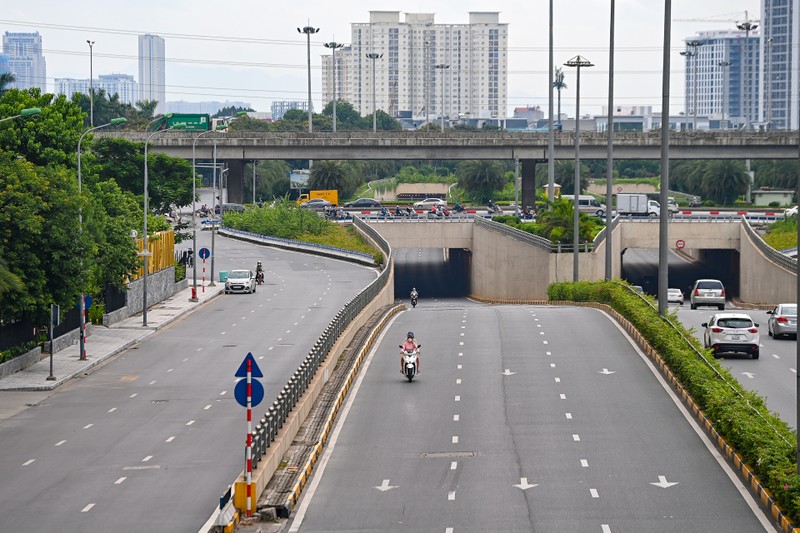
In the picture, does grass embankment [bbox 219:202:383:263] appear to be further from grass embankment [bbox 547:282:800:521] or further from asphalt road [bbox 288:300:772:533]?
asphalt road [bbox 288:300:772:533]

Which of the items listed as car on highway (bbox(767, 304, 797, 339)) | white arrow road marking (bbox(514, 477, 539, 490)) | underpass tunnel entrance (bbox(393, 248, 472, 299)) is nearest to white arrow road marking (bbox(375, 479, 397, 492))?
white arrow road marking (bbox(514, 477, 539, 490))

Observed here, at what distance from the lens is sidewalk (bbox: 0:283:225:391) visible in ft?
123

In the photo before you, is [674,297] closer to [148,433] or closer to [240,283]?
[240,283]

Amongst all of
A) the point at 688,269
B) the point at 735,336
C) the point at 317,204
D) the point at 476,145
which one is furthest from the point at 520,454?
the point at 317,204

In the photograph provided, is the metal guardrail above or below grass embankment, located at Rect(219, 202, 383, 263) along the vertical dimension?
below

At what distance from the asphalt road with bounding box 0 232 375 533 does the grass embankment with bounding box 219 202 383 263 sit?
3949 cm

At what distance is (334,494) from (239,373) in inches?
117

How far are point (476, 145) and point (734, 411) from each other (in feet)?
275

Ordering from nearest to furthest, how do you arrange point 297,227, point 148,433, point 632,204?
point 148,433
point 297,227
point 632,204

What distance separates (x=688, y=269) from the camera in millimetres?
106438

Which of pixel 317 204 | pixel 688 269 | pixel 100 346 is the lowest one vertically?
pixel 688 269

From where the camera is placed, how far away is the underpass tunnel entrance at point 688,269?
9544 cm

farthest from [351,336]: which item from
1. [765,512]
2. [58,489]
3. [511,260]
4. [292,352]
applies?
[511,260]

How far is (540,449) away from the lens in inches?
1020
